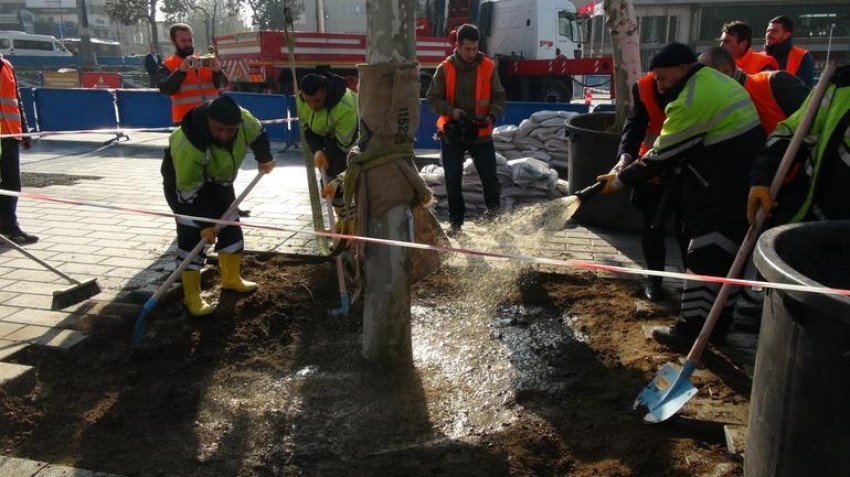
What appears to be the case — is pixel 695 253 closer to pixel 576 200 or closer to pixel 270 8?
pixel 576 200

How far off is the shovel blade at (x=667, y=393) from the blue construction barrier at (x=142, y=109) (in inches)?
442

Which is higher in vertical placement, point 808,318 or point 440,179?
point 808,318

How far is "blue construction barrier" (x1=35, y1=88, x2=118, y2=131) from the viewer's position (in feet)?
40.0

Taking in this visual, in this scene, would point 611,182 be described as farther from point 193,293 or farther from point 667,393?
point 193,293

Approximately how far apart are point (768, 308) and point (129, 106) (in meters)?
12.4

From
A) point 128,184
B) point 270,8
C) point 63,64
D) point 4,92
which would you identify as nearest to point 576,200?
point 4,92

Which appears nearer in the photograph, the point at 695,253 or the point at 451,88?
the point at 695,253

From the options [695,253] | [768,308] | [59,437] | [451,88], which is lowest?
[59,437]

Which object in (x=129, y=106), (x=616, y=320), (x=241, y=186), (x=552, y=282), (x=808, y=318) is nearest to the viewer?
(x=808, y=318)

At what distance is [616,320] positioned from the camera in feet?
13.1

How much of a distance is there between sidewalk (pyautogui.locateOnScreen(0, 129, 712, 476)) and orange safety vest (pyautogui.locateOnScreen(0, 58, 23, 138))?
95cm

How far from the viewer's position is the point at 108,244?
5.55 m

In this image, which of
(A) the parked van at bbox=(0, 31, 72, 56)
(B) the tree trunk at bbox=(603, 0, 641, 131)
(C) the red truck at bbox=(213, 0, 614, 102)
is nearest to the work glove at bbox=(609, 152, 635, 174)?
(B) the tree trunk at bbox=(603, 0, 641, 131)

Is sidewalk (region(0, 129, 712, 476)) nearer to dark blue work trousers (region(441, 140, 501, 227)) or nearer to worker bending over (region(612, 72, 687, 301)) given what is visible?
dark blue work trousers (region(441, 140, 501, 227))
